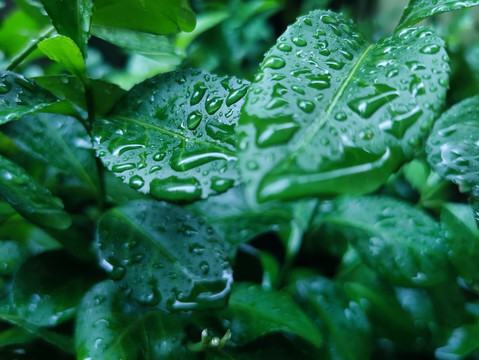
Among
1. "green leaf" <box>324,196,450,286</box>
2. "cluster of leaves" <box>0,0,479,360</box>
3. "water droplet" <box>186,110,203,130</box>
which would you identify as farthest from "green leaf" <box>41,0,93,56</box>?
"green leaf" <box>324,196,450,286</box>

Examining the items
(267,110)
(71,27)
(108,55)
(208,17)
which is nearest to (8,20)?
(208,17)

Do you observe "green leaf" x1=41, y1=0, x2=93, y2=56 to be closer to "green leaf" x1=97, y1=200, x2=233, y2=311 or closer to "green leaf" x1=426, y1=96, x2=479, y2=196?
"green leaf" x1=97, y1=200, x2=233, y2=311

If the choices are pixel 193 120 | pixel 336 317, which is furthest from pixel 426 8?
pixel 336 317

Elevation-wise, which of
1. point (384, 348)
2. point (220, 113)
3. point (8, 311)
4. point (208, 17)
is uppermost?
point (220, 113)

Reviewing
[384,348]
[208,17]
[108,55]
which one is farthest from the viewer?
[108,55]

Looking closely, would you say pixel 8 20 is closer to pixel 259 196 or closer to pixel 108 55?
pixel 108 55

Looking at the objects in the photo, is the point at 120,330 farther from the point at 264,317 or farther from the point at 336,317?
the point at 336,317
